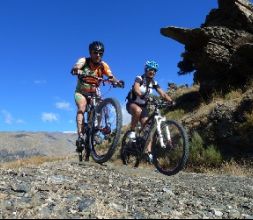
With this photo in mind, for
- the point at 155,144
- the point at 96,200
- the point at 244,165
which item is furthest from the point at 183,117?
the point at 96,200

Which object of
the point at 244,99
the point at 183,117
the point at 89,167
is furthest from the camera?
the point at 183,117

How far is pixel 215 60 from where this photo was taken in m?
22.2

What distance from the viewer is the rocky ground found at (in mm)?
5246

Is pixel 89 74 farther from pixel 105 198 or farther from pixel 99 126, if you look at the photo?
pixel 105 198

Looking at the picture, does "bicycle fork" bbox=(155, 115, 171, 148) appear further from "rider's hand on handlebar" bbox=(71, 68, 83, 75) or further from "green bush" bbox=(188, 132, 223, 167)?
"green bush" bbox=(188, 132, 223, 167)

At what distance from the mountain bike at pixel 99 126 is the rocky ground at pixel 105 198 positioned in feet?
3.15

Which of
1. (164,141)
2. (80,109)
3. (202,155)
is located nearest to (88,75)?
(80,109)

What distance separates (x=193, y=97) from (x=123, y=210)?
63.9ft

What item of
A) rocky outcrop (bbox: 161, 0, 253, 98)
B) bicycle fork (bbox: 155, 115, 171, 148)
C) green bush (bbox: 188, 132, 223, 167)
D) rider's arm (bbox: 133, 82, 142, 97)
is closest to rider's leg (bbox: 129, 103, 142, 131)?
rider's arm (bbox: 133, 82, 142, 97)

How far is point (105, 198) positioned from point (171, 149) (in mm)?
3820

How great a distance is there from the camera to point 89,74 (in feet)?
32.3

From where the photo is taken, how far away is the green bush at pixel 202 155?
1596cm

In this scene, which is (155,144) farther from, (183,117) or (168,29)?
(168,29)

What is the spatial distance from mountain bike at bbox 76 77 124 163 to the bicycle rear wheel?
1.07m
